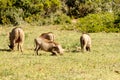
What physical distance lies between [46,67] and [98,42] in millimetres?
8195

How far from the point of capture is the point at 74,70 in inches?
431

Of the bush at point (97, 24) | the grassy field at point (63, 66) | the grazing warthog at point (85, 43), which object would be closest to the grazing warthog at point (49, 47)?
the grassy field at point (63, 66)

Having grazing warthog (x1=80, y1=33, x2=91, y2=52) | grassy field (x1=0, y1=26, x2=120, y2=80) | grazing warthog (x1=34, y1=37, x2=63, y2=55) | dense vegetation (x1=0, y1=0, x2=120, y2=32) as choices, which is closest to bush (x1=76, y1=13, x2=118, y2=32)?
dense vegetation (x1=0, y1=0, x2=120, y2=32)

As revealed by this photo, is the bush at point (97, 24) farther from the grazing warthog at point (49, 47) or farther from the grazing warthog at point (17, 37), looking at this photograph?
the grazing warthog at point (49, 47)

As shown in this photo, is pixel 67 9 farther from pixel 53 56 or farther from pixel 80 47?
pixel 53 56

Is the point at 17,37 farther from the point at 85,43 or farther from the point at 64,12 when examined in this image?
the point at 64,12

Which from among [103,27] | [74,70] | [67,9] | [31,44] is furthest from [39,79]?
[67,9]

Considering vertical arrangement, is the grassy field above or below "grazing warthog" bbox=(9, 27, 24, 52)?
below

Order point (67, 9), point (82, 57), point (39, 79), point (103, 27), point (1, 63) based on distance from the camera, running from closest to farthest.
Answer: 1. point (39, 79)
2. point (1, 63)
3. point (82, 57)
4. point (103, 27)
5. point (67, 9)

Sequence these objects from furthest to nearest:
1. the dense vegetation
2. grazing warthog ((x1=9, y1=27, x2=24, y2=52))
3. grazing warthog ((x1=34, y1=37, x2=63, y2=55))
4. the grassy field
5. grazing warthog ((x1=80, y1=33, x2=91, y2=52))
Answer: the dense vegetation
grazing warthog ((x1=9, y1=27, x2=24, y2=52))
grazing warthog ((x1=80, y1=33, x2=91, y2=52))
grazing warthog ((x1=34, y1=37, x2=63, y2=55))
the grassy field

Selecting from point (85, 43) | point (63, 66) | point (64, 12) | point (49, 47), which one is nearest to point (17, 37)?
point (49, 47)

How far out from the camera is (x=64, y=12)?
37594 millimetres

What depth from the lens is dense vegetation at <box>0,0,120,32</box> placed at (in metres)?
27.2

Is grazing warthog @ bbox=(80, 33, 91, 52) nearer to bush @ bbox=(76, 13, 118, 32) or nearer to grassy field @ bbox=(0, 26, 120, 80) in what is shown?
grassy field @ bbox=(0, 26, 120, 80)
